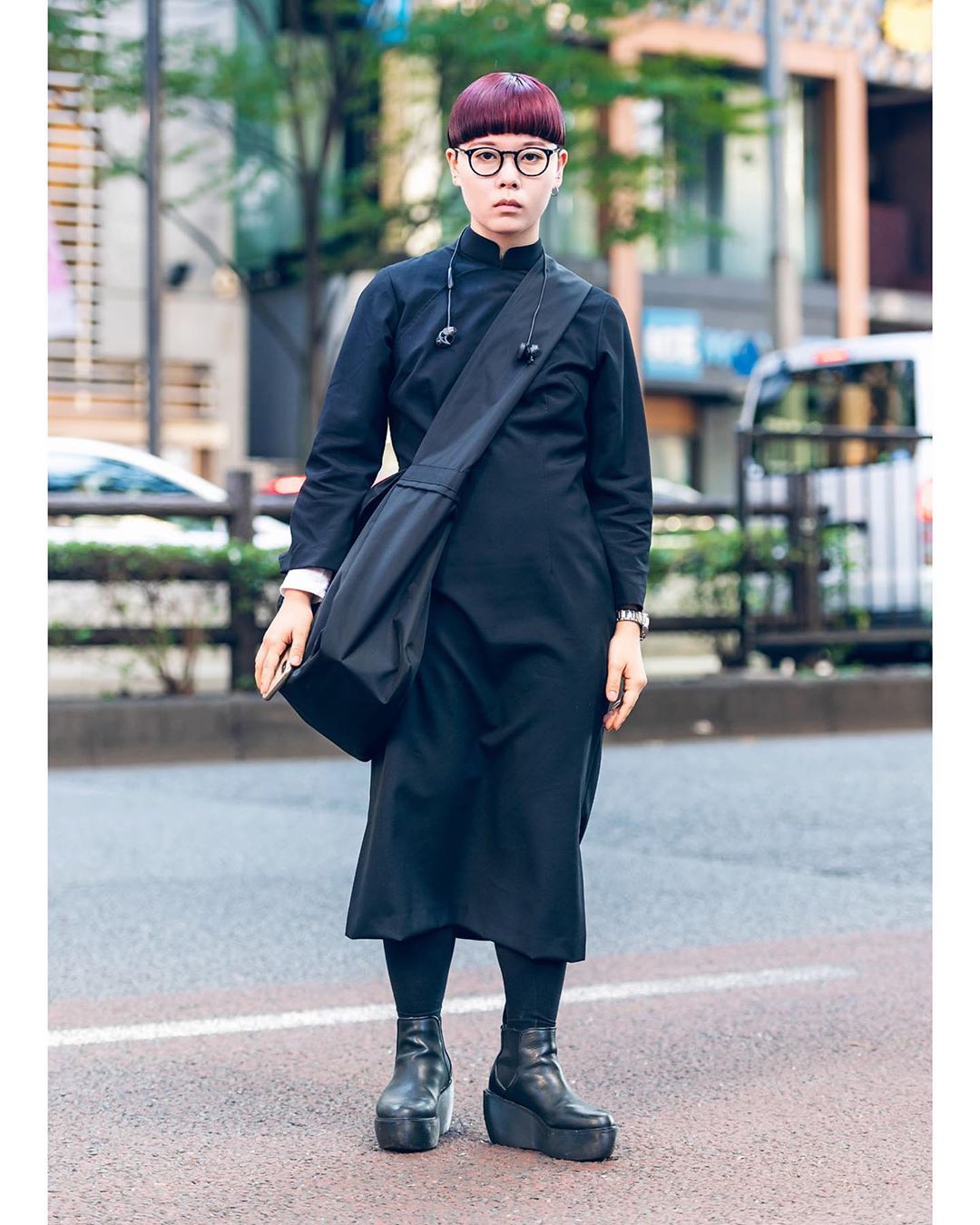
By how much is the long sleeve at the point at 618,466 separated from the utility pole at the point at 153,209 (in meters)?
12.4

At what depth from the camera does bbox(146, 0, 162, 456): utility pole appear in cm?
1505

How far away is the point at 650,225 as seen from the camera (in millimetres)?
19203

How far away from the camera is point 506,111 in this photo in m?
3.14

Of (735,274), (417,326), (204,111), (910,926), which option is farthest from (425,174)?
(417,326)

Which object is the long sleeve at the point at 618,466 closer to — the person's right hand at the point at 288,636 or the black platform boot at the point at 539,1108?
the person's right hand at the point at 288,636

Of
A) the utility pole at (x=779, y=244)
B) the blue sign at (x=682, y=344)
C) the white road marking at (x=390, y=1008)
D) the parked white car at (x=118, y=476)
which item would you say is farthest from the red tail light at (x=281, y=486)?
the blue sign at (x=682, y=344)

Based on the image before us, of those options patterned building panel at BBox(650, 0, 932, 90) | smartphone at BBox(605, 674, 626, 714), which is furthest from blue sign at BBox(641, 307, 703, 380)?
smartphone at BBox(605, 674, 626, 714)

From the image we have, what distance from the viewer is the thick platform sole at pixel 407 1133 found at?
10.4 ft

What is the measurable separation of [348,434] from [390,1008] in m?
1.64

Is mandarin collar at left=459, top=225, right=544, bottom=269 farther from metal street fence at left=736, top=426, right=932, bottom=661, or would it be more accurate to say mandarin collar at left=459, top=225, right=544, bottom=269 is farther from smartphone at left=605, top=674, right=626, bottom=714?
metal street fence at left=736, top=426, right=932, bottom=661

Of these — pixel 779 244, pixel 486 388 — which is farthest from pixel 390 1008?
pixel 779 244

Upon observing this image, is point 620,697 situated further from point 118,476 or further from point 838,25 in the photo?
point 838,25

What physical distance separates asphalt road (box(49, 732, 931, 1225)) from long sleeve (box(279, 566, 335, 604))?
37.3 inches

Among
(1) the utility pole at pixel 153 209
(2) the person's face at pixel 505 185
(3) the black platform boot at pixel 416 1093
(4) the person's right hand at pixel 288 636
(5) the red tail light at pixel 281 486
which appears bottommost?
(3) the black platform boot at pixel 416 1093
